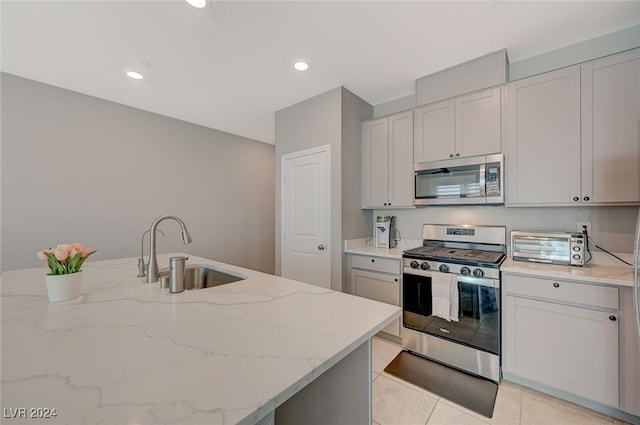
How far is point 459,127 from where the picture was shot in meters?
2.34

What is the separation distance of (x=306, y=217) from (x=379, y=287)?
1168 millimetres

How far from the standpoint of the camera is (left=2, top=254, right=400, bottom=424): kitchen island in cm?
54

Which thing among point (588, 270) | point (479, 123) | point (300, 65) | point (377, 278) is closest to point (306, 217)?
point (377, 278)

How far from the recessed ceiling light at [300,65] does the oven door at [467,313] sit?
7.15ft

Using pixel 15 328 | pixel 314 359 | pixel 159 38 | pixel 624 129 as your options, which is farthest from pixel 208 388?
pixel 624 129

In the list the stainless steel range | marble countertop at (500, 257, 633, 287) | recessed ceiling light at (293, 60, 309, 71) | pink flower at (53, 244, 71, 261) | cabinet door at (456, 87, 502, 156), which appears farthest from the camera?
recessed ceiling light at (293, 60, 309, 71)

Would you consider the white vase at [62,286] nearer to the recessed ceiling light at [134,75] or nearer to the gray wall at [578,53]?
the recessed ceiling light at [134,75]

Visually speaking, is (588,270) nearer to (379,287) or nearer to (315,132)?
(379,287)

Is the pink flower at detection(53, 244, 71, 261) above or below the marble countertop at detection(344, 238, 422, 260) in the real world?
above

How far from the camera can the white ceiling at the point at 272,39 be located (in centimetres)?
169

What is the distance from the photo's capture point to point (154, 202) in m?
3.36

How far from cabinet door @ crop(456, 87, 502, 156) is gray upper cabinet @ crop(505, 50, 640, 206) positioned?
0.28 ft

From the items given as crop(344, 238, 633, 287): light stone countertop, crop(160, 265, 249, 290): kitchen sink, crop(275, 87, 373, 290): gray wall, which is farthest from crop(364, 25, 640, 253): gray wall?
crop(160, 265, 249, 290): kitchen sink

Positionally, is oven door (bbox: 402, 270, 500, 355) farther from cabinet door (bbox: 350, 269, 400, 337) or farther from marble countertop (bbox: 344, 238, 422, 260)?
marble countertop (bbox: 344, 238, 422, 260)
